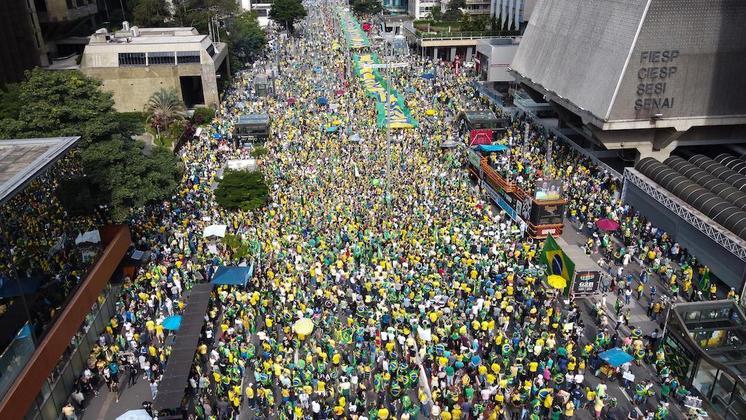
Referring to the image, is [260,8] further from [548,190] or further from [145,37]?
[548,190]

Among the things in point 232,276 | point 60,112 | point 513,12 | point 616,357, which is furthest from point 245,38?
point 616,357

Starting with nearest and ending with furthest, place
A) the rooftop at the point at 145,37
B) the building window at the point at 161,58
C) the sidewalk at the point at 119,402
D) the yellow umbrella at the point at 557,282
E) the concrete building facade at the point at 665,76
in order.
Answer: the sidewalk at the point at 119,402
the yellow umbrella at the point at 557,282
the concrete building facade at the point at 665,76
the building window at the point at 161,58
the rooftop at the point at 145,37

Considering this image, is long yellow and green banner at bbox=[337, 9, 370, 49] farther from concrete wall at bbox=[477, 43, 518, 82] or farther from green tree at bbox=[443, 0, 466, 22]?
concrete wall at bbox=[477, 43, 518, 82]

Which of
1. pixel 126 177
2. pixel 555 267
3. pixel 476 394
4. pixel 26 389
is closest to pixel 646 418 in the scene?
pixel 476 394

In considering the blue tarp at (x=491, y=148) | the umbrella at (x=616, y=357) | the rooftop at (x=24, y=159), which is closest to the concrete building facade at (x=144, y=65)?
the blue tarp at (x=491, y=148)

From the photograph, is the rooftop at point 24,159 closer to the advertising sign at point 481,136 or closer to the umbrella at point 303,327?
the umbrella at point 303,327

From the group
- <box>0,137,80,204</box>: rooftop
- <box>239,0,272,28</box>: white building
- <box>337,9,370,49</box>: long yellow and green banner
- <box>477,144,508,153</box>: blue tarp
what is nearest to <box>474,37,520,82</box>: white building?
<box>477,144,508,153</box>: blue tarp
